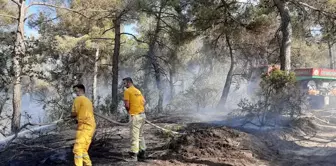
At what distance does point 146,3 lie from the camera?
16.8 meters

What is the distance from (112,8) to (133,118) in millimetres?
11089

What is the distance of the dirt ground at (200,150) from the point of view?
26.2ft

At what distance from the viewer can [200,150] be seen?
8.20 meters

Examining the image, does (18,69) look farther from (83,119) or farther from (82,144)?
(82,144)

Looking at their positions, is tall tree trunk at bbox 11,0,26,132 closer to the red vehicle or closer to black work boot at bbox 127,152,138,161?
black work boot at bbox 127,152,138,161

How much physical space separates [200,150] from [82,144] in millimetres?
2601

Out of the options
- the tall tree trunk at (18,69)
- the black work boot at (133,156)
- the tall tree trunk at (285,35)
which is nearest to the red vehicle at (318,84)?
the tall tree trunk at (285,35)

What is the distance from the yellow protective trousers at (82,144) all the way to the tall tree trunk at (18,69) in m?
4.92

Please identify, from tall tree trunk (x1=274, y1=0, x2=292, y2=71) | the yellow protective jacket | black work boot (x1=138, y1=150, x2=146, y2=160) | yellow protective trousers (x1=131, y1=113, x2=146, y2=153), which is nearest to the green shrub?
tall tree trunk (x1=274, y1=0, x2=292, y2=71)

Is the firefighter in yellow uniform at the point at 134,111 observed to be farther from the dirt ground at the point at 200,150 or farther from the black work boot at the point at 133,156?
the dirt ground at the point at 200,150

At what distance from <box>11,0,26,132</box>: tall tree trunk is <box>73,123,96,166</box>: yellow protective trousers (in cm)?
492

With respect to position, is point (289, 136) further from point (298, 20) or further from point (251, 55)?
point (251, 55)

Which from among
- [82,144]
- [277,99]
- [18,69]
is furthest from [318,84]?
[82,144]

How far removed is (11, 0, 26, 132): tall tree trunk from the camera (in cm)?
1119
